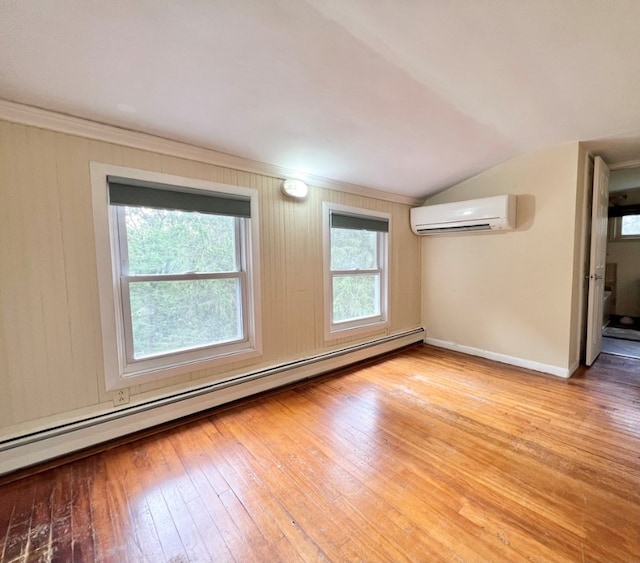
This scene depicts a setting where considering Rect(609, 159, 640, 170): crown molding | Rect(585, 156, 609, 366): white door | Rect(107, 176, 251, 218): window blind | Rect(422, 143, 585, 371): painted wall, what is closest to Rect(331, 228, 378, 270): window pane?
Rect(422, 143, 585, 371): painted wall

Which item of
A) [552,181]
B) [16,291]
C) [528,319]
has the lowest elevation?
[528,319]

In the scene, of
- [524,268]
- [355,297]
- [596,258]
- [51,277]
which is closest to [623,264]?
[596,258]

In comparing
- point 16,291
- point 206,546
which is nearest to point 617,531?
point 206,546

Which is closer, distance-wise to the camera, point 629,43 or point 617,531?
point 617,531

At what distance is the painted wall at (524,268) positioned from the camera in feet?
9.34

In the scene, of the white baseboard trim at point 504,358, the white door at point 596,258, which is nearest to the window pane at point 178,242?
the white baseboard trim at point 504,358

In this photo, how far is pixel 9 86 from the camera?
4.72 ft

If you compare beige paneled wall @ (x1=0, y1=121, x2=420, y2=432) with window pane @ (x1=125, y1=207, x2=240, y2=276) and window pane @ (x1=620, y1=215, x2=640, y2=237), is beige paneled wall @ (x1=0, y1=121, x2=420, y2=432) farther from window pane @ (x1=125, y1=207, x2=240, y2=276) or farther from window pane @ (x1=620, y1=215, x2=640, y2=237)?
window pane @ (x1=620, y1=215, x2=640, y2=237)

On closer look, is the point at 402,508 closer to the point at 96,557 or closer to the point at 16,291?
the point at 96,557

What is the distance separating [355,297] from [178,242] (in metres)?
2.03

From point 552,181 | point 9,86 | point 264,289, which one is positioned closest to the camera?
point 9,86

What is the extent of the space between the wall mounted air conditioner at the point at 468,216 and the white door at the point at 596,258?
0.77 m

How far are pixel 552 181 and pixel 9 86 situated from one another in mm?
4128

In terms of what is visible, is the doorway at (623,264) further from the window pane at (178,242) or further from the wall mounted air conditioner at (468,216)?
the window pane at (178,242)
